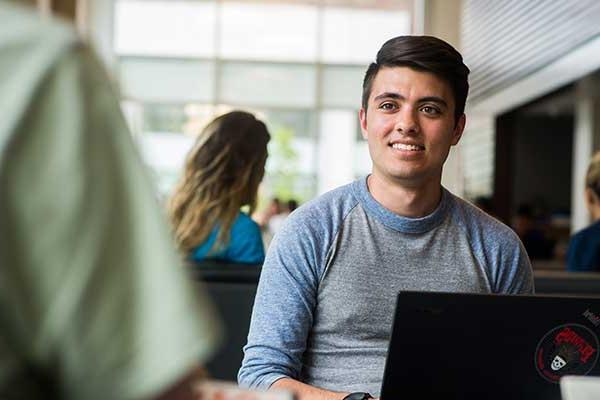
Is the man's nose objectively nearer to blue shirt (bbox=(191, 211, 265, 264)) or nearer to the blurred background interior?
blue shirt (bbox=(191, 211, 265, 264))

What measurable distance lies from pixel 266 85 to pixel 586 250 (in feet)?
36.0

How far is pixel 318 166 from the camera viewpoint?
1513 centimetres

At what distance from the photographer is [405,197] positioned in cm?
206

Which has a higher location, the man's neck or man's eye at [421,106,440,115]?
man's eye at [421,106,440,115]

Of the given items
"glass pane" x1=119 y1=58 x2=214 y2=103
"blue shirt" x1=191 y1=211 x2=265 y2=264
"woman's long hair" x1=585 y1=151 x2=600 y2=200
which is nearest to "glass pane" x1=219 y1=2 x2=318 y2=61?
"glass pane" x1=119 y1=58 x2=214 y2=103

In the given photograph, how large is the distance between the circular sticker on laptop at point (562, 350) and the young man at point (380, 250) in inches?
21.8

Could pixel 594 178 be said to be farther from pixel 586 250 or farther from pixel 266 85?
pixel 266 85

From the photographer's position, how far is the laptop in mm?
1398

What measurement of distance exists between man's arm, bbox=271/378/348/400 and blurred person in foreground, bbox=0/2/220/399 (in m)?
1.29

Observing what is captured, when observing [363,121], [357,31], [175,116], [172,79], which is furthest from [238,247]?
[357,31]

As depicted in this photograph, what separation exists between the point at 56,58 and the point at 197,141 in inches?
121

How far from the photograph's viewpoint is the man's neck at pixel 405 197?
206 centimetres

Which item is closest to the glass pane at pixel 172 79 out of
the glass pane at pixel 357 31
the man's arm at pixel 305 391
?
the glass pane at pixel 357 31

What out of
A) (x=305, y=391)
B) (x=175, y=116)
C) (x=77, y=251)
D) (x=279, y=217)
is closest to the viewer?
(x=77, y=251)
